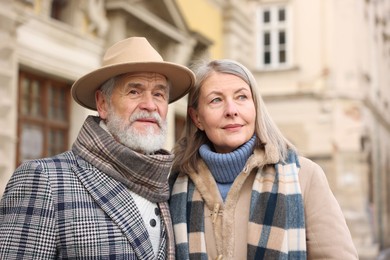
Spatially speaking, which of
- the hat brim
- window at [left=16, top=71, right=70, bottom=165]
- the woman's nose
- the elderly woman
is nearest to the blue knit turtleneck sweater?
the elderly woman

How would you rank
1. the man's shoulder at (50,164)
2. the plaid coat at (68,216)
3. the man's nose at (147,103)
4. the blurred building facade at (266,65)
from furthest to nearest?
the blurred building facade at (266,65) → the man's nose at (147,103) → the man's shoulder at (50,164) → the plaid coat at (68,216)

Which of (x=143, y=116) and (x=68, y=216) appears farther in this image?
(x=143, y=116)

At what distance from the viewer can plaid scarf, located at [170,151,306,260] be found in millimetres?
2504

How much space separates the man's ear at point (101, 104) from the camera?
9.18ft

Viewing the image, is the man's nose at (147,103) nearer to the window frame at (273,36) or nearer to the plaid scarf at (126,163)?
the plaid scarf at (126,163)

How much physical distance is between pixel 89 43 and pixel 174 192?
522 centimetres

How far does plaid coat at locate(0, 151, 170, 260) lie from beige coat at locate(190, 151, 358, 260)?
26 centimetres

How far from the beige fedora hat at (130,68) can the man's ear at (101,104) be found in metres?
0.03

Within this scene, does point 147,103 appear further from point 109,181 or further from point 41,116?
point 41,116

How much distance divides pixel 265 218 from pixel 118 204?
599mm

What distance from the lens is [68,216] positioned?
7.99 feet

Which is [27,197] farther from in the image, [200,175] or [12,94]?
[12,94]

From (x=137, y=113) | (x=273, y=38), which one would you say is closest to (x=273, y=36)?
(x=273, y=38)

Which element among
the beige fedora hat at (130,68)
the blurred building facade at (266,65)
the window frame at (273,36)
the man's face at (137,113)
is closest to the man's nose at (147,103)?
the man's face at (137,113)
